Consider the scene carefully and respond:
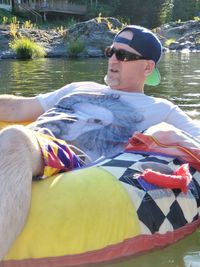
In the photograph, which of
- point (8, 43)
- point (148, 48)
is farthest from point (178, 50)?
point (148, 48)

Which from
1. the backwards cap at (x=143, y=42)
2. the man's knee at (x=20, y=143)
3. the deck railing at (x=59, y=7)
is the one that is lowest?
the deck railing at (x=59, y=7)

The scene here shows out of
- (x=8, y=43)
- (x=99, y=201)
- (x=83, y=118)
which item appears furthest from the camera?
(x=8, y=43)

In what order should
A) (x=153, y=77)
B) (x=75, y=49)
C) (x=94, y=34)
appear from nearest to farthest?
(x=153, y=77), (x=75, y=49), (x=94, y=34)

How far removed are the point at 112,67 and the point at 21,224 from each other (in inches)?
59.1

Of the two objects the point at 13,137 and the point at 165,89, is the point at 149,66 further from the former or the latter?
the point at 165,89

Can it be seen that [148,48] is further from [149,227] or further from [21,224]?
[21,224]

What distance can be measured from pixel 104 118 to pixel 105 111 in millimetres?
65

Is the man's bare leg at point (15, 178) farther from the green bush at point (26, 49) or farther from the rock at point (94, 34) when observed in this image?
the rock at point (94, 34)

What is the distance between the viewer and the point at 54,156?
105 inches

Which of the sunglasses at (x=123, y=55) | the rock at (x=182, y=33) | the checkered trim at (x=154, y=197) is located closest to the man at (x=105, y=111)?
the sunglasses at (x=123, y=55)

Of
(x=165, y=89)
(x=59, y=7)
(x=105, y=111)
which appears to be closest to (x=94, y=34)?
(x=165, y=89)

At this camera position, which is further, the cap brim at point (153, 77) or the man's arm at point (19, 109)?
the cap brim at point (153, 77)

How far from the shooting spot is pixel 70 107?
348cm

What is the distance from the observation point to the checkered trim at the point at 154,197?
278cm
